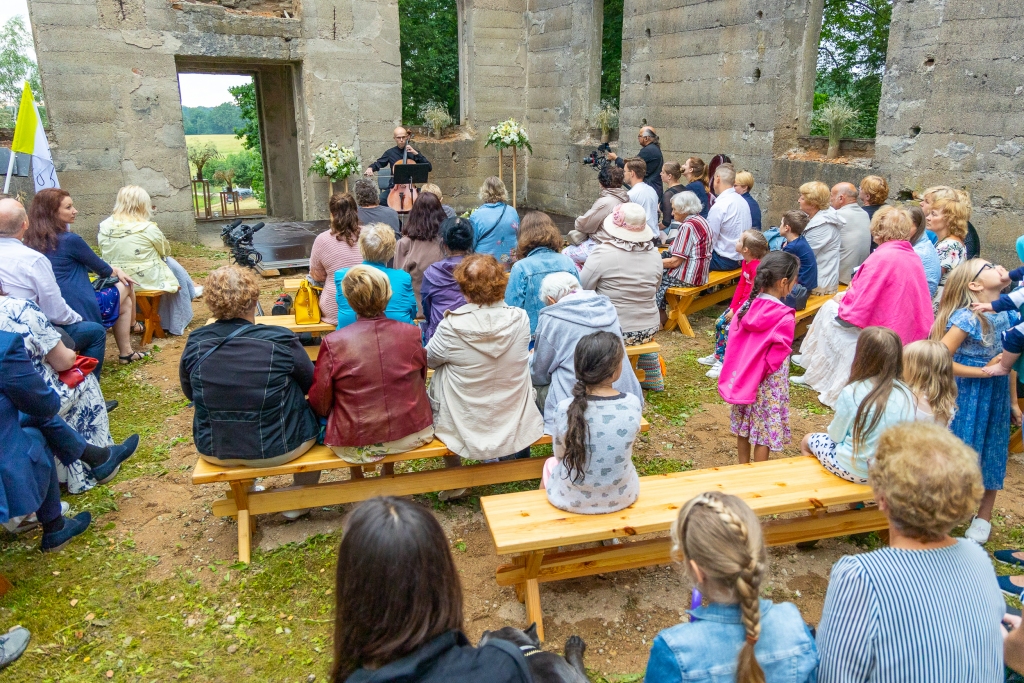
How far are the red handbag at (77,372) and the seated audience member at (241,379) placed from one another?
1020 mm

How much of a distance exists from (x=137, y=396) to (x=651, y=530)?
412cm

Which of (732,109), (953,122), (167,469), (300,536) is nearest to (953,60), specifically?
(953,122)

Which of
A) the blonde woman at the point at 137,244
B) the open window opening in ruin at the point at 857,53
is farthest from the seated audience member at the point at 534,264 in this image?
the open window opening in ruin at the point at 857,53

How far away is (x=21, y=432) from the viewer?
3160 millimetres

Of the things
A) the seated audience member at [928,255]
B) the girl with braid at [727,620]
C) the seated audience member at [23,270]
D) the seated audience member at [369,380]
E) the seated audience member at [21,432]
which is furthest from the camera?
the seated audience member at [928,255]

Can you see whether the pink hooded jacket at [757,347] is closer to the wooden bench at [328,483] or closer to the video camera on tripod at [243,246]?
the wooden bench at [328,483]

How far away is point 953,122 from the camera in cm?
649

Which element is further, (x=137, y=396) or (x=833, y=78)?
(x=833, y=78)

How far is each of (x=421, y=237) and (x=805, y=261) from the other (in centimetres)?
301

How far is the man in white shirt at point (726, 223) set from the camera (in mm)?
6609

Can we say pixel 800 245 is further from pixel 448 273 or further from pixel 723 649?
pixel 723 649

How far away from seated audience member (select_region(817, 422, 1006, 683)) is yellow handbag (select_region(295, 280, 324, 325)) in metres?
4.27

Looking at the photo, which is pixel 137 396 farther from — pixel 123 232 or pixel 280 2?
pixel 280 2

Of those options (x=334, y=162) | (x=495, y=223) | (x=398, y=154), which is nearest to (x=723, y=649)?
(x=495, y=223)
